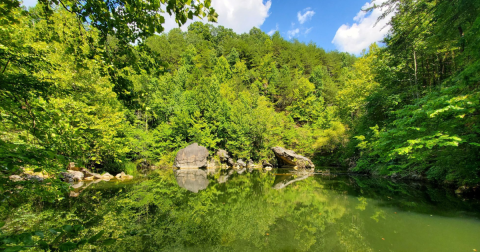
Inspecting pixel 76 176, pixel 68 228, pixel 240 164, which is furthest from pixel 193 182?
pixel 240 164

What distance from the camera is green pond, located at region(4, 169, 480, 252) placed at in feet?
12.2

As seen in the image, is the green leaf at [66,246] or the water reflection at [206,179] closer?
the green leaf at [66,246]

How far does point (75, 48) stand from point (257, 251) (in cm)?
397

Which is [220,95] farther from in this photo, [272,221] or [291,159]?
[272,221]

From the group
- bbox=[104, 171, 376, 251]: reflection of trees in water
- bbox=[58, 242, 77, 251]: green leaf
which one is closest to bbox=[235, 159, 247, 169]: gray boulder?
bbox=[104, 171, 376, 251]: reflection of trees in water

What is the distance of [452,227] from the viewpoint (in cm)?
418

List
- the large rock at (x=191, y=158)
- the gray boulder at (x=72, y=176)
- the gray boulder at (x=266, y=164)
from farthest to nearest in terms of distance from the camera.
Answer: the gray boulder at (x=266, y=164), the large rock at (x=191, y=158), the gray boulder at (x=72, y=176)

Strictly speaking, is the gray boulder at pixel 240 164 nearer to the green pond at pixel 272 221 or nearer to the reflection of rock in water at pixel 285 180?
the reflection of rock in water at pixel 285 180

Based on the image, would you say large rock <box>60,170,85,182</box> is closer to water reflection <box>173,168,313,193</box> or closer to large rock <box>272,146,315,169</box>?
water reflection <box>173,168,313,193</box>

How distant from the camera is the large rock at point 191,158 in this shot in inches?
870

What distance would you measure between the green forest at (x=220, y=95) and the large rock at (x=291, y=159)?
306 cm

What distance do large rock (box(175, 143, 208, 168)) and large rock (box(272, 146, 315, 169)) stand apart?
7.98 m

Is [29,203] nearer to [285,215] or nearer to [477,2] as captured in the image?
[285,215]

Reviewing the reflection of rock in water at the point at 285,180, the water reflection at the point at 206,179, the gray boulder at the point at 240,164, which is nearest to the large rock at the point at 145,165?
the water reflection at the point at 206,179
